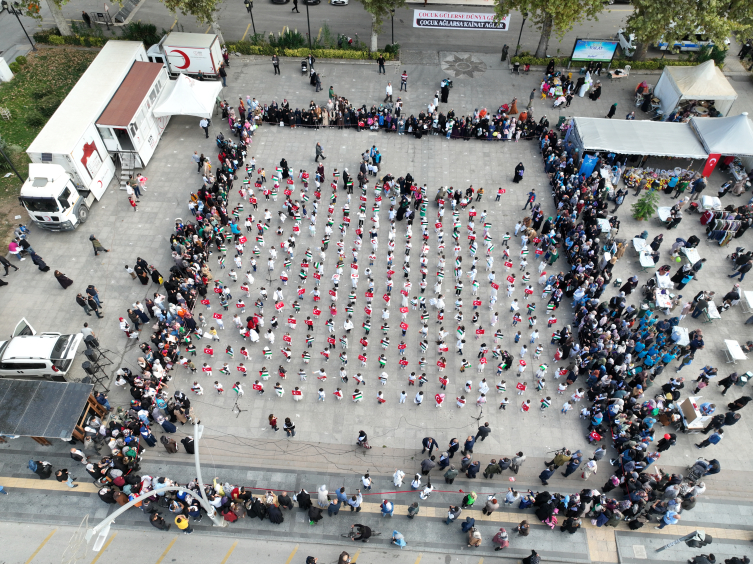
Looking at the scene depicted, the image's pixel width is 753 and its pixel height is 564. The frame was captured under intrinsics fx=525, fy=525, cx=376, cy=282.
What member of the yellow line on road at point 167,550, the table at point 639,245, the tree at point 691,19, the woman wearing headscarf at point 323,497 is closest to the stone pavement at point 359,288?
the table at point 639,245

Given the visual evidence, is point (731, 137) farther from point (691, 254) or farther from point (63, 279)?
point (63, 279)

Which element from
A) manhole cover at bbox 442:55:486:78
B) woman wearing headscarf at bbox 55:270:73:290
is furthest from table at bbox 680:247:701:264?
woman wearing headscarf at bbox 55:270:73:290

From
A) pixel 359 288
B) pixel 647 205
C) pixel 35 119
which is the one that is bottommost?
pixel 359 288

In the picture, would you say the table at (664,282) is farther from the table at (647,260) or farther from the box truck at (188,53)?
the box truck at (188,53)

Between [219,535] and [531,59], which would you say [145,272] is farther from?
[531,59]

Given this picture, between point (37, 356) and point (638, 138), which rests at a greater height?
point (638, 138)

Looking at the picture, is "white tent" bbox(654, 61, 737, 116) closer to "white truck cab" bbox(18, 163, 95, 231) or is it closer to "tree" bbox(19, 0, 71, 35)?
"white truck cab" bbox(18, 163, 95, 231)

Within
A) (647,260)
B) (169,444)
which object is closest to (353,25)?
(647,260)
